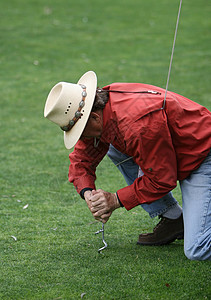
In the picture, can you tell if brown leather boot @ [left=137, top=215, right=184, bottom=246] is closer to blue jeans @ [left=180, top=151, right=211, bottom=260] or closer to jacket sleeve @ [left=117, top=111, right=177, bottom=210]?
blue jeans @ [left=180, top=151, right=211, bottom=260]

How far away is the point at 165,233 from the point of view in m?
3.59

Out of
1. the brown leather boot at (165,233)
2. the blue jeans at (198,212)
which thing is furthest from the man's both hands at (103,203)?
the brown leather boot at (165,233)

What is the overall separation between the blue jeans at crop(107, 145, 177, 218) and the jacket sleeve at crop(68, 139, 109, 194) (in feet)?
0.30

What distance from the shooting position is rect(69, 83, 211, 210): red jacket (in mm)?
2926

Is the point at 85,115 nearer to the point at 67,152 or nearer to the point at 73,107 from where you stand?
the point at 73,107

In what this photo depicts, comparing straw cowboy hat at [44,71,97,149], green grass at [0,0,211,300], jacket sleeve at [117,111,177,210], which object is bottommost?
green grass at [0,0,211,300]

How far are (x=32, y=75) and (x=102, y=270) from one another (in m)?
6.15

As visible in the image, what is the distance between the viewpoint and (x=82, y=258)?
3.38m

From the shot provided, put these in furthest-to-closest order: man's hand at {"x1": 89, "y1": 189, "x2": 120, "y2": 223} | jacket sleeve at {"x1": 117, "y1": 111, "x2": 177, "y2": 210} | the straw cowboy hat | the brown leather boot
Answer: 1. the brown leather boot
2. man's hand at {"x1": 89, "y1": 189, "x2": 120, "y2": 223}
3. the straw cowboy hat
4. jacket sleeve at {"x1": 117, "y1": 111, "x2": 177, "y2": 210}

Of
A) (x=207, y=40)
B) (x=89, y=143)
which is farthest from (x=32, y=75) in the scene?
(x=89, y=143)

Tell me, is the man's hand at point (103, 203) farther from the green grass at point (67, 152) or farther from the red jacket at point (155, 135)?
the green grass at point (67, 152)

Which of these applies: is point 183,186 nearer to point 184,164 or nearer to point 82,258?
point 184,164

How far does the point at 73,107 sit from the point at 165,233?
1144 millimetres

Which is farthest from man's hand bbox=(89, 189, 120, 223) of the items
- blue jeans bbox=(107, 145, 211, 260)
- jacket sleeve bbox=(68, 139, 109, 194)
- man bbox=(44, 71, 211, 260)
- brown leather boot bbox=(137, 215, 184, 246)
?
brown leather boot bbox=(137, 215, 184, 246)
